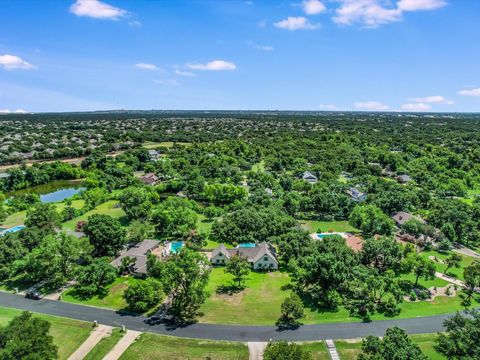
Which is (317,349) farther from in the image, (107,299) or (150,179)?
(150,179)

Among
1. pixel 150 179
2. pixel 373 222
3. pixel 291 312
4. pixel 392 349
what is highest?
pixel 150 179

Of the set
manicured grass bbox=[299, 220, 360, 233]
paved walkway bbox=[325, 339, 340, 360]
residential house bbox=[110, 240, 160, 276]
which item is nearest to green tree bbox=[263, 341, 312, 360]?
paved walkway bbox=[325, 339, 340, 360]

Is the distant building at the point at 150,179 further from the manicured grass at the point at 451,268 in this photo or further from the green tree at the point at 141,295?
the manicured grass at the point at 451,268

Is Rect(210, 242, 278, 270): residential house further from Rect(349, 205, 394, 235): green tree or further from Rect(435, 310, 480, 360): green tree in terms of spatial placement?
Rect(435, 310, 480, 360): green tree

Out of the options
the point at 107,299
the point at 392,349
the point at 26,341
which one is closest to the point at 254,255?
the point at 107,299

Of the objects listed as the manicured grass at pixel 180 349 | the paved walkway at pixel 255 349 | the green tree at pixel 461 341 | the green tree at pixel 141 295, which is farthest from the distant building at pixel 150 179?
the green tree at pixel 461 341

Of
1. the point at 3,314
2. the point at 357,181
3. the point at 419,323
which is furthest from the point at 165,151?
the point at 419,323
